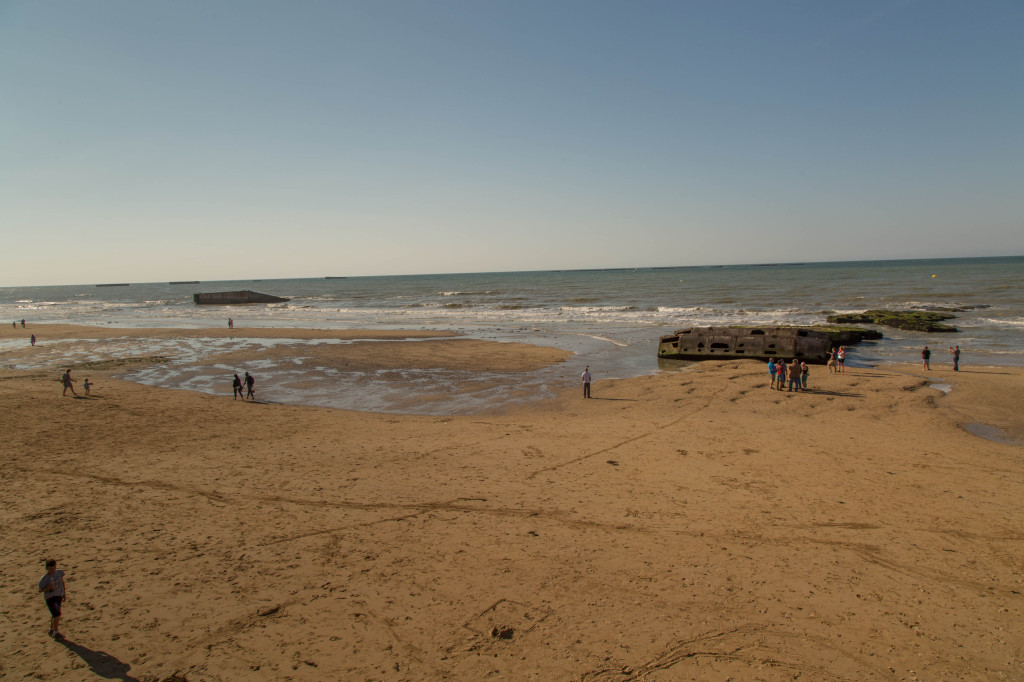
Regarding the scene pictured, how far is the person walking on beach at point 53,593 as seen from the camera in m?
6.62

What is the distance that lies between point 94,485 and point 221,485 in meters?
2.78

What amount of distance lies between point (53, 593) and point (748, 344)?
26.9 metres

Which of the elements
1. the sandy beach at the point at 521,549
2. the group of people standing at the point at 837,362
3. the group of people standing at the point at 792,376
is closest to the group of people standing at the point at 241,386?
the sandy beach at the point at 521,549

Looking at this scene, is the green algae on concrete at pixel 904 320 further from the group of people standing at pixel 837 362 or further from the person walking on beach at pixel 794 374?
the person walking on beach at pixel 794 374

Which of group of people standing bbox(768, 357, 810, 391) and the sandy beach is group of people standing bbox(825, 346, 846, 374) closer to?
group of people standing bbox(768, 357, 810, 391)

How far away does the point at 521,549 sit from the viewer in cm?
855

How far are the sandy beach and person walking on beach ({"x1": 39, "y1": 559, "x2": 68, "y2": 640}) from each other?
20 cm

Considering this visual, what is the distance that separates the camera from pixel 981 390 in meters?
18.7

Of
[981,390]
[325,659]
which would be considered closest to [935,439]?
[981,390]

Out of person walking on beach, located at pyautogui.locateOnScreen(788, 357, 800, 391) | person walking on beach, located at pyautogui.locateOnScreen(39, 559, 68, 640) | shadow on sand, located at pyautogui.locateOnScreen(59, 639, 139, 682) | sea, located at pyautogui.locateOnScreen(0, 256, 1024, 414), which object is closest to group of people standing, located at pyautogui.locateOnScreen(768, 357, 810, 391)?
person walking on beach, located at pyautogui.locateOnScreen(788, 357, 800, 391)

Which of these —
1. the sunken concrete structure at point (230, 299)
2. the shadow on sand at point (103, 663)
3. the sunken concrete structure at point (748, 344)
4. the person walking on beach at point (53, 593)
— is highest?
the sunken concrete structure at point (230, 299)

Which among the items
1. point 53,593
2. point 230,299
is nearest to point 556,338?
point 53,593

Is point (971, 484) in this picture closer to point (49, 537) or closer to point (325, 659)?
point (325, 659)

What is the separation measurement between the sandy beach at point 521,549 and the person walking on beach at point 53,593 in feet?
0.66
